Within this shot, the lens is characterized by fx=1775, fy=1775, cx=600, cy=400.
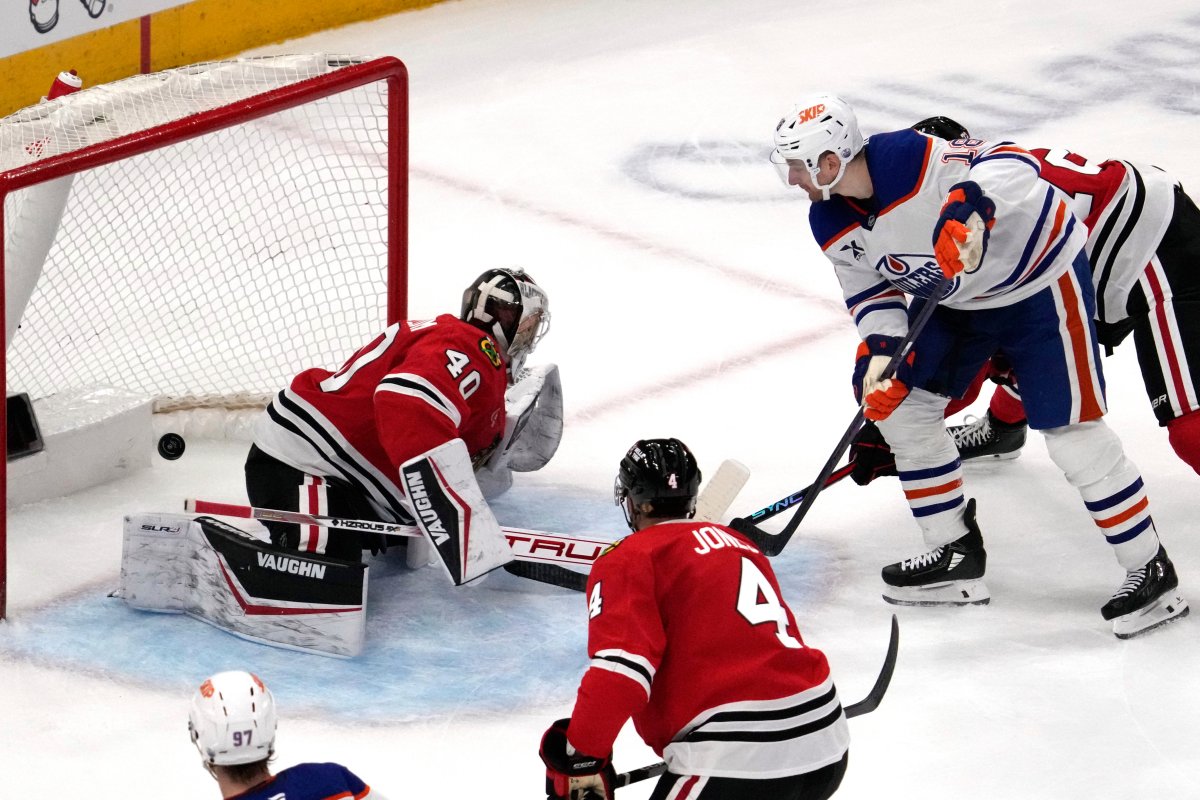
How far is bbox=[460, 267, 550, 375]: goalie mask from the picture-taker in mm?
3510

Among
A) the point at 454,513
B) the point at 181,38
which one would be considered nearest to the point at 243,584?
the point at 454,513

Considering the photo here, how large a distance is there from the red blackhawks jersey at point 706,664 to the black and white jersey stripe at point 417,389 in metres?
1.07

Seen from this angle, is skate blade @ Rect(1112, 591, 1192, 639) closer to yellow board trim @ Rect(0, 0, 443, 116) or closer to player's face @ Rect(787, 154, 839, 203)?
player's face @ Rect(787, 154, 839, 203)

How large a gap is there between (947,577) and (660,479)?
1.35 metres

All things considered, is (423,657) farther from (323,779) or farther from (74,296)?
(74,296)

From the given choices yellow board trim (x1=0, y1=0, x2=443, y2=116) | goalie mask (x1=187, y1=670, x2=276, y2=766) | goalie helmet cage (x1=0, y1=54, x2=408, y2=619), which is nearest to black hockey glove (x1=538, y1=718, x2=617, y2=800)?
goalie mask (x1=187, y1=670, x2=276, y2=766)

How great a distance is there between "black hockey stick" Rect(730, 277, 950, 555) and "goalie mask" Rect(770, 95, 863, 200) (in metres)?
0.31

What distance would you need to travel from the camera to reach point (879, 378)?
3.39 m

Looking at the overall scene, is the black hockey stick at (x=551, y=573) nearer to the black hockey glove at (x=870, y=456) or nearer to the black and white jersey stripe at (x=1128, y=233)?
the black hockey glove at (x=870, y=456)

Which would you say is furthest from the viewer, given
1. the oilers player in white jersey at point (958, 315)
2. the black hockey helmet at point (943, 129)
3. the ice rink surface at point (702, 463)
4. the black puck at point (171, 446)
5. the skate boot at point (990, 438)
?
the skate boot at point (990, 438)

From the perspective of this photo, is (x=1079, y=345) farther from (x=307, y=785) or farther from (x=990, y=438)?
(x=307, y=785)

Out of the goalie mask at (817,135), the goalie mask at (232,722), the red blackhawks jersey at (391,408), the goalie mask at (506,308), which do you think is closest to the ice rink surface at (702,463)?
the red blackhawks jersey at (391,408)

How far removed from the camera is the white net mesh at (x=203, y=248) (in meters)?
4.22

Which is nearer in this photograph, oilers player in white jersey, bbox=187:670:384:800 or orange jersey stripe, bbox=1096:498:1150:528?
oilers player in white jersey, bbox=187:670:384:800
